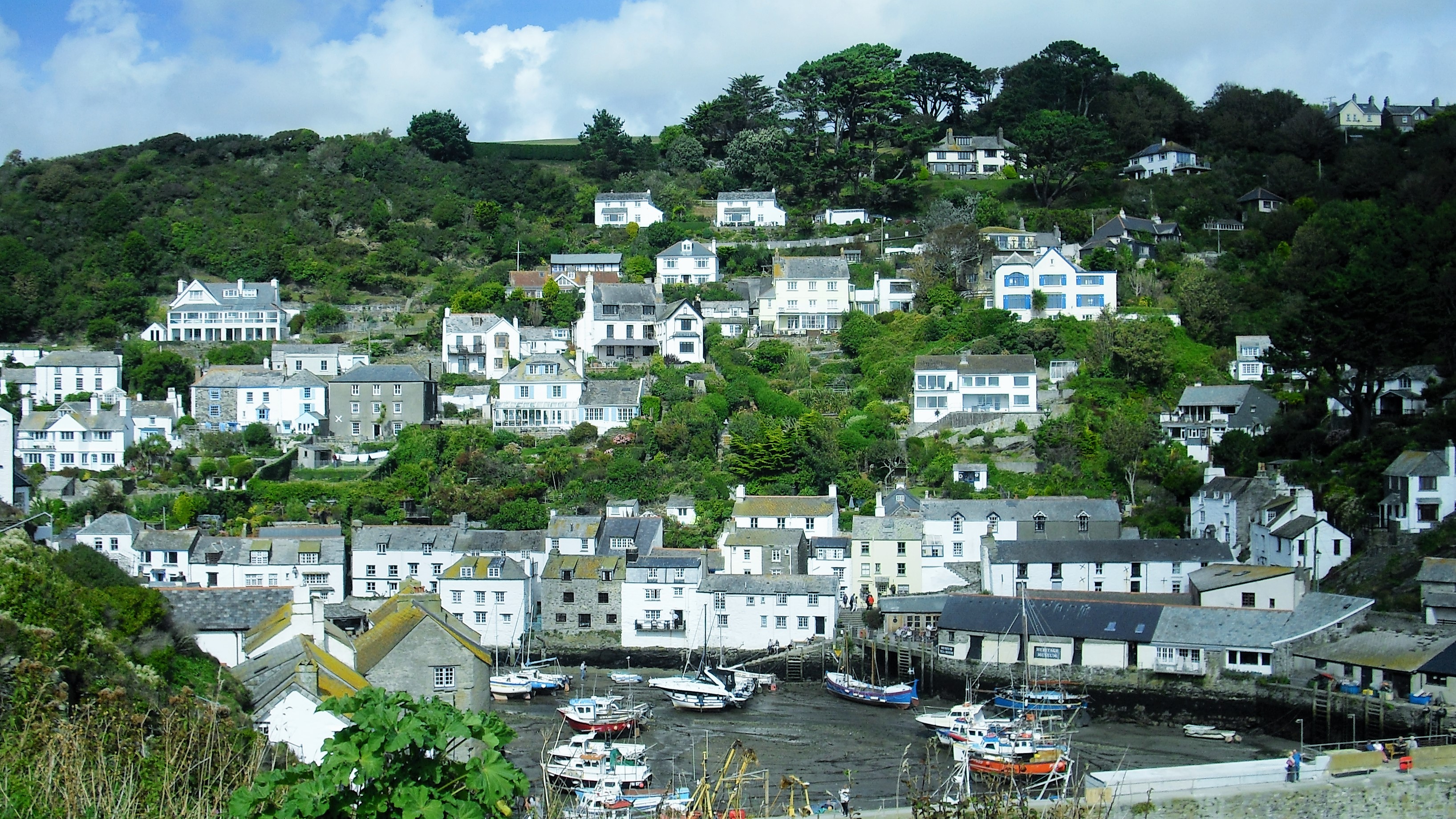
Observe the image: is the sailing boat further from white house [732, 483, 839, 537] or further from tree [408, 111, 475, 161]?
tree [408, 111, 475, 161]

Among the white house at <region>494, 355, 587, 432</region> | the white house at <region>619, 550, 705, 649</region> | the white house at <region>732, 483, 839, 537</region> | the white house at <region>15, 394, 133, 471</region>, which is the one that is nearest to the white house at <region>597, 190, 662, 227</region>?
the white house at <region>494, 355, 587, 432</region>

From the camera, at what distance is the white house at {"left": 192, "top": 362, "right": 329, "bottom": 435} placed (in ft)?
185

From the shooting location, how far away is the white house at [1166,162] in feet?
249

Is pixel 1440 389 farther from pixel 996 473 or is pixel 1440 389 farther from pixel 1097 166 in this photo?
pixel 1097 166

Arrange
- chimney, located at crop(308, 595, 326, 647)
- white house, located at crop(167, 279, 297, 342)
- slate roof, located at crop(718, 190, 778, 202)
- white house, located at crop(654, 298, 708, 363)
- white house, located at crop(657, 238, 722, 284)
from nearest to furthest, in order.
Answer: chimney, located at crop(308, 595, 326, 647) < white house, located at crop(654, 298, 708, 363) < white house, located at crop(167, 279, 297, 342) < white house, located at crop(657, 238, 722, 284) < slate roof, located at crop(718, 190, 778, 202)

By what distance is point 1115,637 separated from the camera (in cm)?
3781

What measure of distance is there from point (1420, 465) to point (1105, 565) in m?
9.34

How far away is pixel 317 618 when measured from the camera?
2767 centimetres

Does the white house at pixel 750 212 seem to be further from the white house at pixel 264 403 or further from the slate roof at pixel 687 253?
the white house at pixel 264 403

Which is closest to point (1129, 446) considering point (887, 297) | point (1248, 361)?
point (1248, 361)

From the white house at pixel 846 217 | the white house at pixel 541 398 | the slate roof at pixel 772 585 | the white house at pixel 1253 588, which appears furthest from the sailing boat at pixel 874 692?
the white house at pixel 846 217

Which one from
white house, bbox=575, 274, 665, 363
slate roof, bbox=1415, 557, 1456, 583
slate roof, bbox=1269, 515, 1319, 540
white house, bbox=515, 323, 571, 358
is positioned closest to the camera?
slate roof, bbox=1415, 557, 1456, 583

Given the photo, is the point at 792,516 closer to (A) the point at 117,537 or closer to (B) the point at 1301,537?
(B) the point at 1301,537

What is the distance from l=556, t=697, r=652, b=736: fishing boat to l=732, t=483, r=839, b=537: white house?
474 inches
